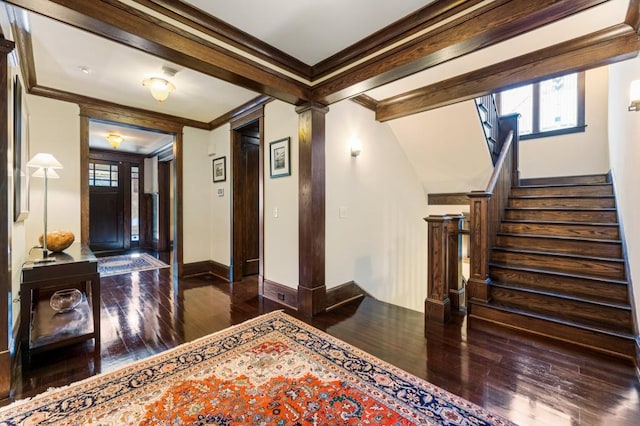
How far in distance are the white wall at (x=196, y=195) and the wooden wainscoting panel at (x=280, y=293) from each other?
1783 millimetres

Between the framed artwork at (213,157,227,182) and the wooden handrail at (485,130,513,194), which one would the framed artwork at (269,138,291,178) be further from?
the wooden handrail at (485,130,513,194)

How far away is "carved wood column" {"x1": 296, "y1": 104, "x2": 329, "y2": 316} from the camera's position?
301 centimetres

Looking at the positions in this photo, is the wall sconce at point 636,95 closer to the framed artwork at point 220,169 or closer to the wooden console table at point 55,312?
the wooden console table at point 55,312

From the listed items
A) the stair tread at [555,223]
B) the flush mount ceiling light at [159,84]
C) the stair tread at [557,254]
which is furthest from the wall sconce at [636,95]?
the flush mount ceiling light at [159,84]

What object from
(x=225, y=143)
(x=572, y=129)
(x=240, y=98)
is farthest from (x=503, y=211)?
(x=225, y=143)

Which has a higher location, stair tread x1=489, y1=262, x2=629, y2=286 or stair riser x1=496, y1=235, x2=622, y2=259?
stair riser x1=496, y1=235, x2=622, y2=259

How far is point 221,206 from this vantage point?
15.4ft

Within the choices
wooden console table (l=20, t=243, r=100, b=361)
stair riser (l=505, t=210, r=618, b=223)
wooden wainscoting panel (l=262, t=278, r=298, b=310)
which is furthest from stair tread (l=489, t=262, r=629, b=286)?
wooden console table (l=20, t=243, r=100, b=361)

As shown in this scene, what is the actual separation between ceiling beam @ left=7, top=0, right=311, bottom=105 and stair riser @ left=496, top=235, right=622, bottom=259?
3.24m

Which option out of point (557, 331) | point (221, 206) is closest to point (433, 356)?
point (557, 331)

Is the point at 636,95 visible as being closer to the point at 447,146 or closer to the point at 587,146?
the point at 447,146

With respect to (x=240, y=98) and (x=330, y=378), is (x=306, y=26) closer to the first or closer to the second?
(x=240, y=98)

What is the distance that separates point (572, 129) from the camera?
477cm

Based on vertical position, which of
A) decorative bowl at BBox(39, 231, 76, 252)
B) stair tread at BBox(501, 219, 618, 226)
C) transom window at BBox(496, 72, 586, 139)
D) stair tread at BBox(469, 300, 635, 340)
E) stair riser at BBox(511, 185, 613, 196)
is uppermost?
transom window at BBox(496, 72, 586, 139)
